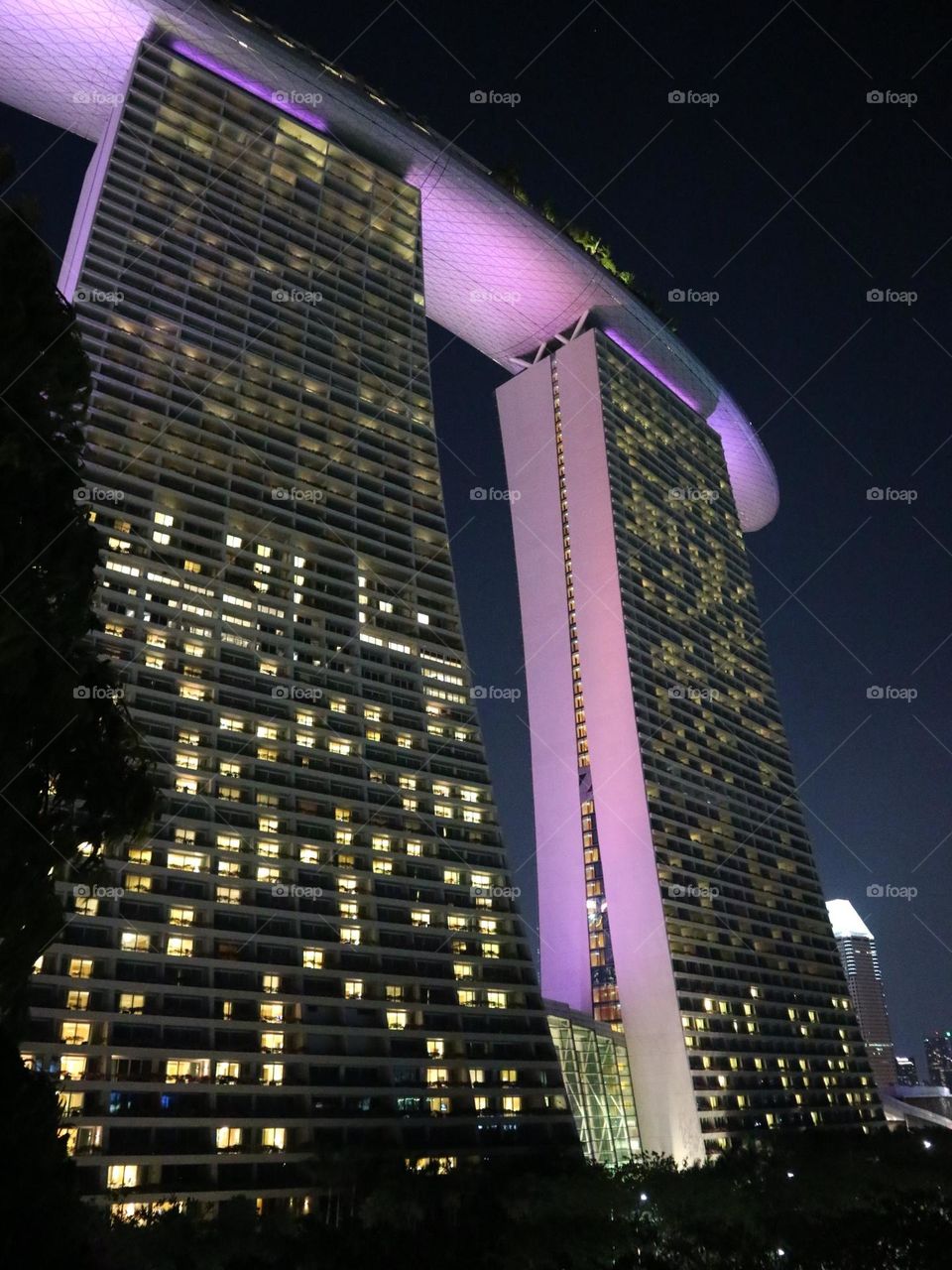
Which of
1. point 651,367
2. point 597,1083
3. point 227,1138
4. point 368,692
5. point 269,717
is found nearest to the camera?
point 227,1138

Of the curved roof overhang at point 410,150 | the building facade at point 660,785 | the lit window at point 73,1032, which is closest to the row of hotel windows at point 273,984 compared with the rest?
the lit window at point 73,1032

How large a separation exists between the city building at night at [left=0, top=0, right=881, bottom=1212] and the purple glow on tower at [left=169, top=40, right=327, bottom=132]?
0.60ft

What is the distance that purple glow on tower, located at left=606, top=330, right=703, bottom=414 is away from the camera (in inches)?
3846

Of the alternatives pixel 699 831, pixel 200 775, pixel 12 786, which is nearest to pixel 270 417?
pixel 200 775

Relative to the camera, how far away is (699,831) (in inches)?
3098

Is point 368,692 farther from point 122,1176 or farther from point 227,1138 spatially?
point 122,1176

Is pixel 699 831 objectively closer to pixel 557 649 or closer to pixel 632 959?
pixel 632 959

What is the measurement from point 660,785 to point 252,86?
2344 inches

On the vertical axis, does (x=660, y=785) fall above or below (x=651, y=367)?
below

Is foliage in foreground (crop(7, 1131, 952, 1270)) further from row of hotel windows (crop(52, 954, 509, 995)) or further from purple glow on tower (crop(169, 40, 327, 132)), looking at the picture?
purple glow on tower (crop(169, 40, 327, 132))

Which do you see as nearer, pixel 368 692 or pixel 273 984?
pixel 273 984

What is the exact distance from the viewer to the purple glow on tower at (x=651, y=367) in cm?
9769

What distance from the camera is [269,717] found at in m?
53.0

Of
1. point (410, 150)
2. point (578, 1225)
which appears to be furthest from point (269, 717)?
point (410, 150)
